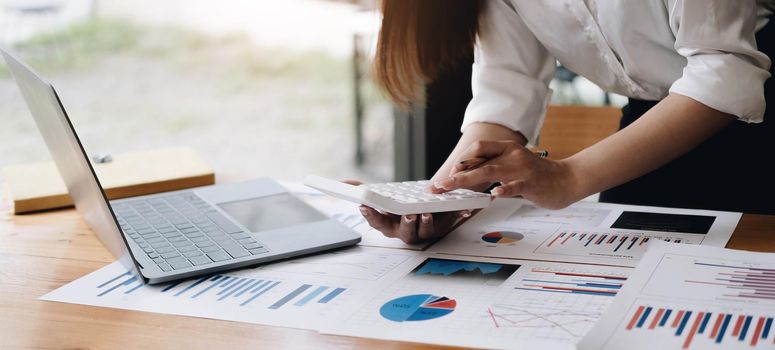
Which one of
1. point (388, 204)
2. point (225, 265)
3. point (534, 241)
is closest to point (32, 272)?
point (225, 265)

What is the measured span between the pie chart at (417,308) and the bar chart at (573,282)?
0.09 metres

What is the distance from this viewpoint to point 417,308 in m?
0.86

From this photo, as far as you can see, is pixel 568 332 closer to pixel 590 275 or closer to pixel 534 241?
pixel 590 275

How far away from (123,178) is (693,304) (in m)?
0.87

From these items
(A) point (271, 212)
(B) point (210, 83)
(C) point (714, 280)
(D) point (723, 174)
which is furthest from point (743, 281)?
(B) point (210, 83)

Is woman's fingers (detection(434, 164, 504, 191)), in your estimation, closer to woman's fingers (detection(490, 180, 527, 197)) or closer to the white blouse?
woman's fingers (detection(490, 180, 527, 197))

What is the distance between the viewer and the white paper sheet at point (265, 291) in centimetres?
87

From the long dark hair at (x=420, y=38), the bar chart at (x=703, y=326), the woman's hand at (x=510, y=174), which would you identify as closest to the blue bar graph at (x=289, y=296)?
the woman's hand at (x=510, y=174)

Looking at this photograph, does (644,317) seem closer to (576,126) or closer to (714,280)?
(714,280)

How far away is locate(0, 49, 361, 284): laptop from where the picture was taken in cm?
96

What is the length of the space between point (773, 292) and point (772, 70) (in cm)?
46

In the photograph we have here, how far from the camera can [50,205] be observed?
1.30 meters

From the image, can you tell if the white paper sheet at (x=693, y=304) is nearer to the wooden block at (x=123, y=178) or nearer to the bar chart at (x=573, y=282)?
the bar chart at (x=573, y=282)

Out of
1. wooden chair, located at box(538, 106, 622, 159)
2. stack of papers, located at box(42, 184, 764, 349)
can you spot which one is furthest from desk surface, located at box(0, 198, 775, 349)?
wooden chair, located at box(538, 106, 622, 159)
